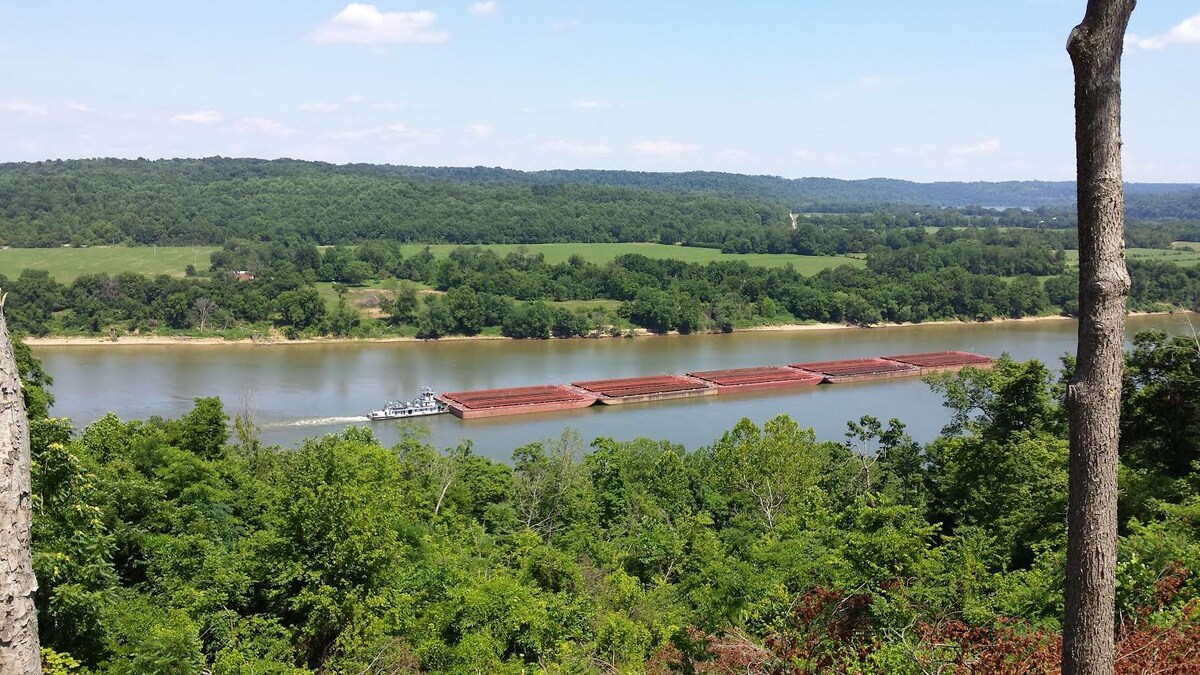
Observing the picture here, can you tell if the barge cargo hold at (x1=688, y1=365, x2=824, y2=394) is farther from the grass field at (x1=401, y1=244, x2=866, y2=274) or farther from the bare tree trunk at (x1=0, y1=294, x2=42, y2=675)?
the bare tree trunk at (x1=0, y1=294, x2=42, y2=675)

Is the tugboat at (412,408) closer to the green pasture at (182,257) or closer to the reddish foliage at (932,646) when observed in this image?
the reddish foliage at (932,646)

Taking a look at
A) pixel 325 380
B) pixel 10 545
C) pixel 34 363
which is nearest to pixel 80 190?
pixel 325 380

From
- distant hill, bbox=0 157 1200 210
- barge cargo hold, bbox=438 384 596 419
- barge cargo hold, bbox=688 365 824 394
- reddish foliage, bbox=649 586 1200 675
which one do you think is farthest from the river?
distant hill, bbox=0 157 1200 210

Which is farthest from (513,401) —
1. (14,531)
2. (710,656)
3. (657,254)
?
(657,254)

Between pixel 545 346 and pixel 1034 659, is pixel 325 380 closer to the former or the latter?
pixel 545 346

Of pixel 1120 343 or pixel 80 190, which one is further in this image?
pixel 80 190

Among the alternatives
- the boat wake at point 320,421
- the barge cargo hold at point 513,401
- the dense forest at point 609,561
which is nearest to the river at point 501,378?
the boat wake at point 320,421
